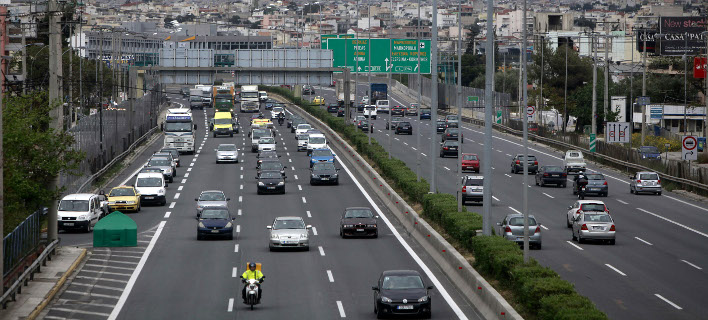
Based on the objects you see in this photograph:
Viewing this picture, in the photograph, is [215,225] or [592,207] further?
[592,207]

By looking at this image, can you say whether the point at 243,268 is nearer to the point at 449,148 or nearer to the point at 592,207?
the point at 592,207

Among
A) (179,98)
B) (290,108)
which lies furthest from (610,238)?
(179,98)

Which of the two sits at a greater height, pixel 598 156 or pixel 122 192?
pixel 598 156

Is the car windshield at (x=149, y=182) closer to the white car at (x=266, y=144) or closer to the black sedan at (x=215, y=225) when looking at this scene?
the black sedan at (x=215, y=225)

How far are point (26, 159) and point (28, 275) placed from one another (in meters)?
4.82

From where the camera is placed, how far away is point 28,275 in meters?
31.0

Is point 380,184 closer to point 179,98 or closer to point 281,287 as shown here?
point 281,287

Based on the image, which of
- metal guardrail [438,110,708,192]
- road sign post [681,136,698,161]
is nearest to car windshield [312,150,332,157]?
metal guardrail [438,110,708,192]

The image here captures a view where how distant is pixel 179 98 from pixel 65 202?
453 feet

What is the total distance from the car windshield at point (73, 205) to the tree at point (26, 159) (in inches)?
303

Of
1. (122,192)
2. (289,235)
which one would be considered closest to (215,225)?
(289,235)

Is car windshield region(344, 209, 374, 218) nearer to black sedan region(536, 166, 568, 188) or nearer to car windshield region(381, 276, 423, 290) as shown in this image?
car windshield region(381, 276, 423, 290)

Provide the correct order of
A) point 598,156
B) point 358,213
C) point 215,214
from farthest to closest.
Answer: point 598,156 < point 358,213 < point 215,214

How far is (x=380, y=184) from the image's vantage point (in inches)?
2242
